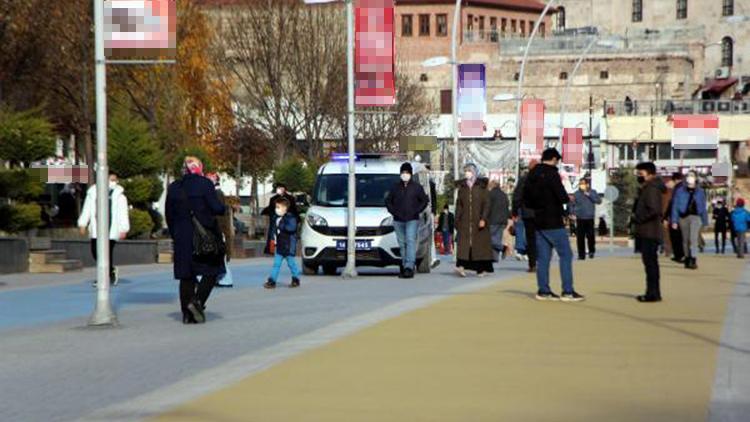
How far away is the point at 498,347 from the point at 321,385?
10.1 ft

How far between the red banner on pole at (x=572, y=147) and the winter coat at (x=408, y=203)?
43.7m

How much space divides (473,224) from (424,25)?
124 m

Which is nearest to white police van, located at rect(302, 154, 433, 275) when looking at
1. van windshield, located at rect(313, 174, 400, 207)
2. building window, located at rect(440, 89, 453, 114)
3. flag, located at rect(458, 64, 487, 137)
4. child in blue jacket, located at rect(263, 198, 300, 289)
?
van windshield, located at rect(313, 174, 400, 207)

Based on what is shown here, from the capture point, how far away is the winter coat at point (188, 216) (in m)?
18.1

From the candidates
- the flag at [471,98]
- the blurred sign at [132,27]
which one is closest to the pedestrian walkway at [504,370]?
the blurred sign at [132,27]

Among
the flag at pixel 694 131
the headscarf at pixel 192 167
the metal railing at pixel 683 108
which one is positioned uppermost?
the metal railing at pixel 683 108

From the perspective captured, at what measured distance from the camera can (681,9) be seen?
15700 cm

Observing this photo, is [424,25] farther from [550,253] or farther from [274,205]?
[550,253]

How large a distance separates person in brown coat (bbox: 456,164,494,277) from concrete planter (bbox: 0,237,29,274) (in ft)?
24.7

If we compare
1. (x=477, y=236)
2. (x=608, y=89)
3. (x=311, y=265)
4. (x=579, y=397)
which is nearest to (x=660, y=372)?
(x=579, y=397)

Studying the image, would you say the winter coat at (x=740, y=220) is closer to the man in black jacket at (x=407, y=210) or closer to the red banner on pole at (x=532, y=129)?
the man in black jacket at (x=407, y=210)

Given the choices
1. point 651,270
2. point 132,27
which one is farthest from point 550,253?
point 132,27

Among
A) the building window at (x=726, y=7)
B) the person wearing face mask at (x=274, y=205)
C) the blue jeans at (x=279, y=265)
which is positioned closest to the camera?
the blue jeans at (x=279, y=265)

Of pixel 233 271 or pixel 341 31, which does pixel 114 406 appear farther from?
pixel 341 31
